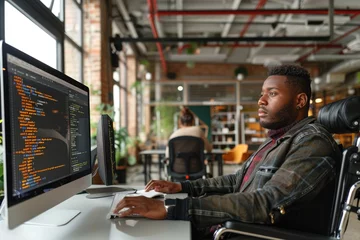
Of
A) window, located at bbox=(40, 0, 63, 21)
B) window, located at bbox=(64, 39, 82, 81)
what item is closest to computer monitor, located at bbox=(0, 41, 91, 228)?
window, located at bbox=(40, 0, 63, 21)

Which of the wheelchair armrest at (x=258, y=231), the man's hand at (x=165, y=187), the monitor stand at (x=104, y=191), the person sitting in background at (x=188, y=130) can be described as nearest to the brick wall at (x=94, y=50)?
the person sitting in background at (x=188, y=130)

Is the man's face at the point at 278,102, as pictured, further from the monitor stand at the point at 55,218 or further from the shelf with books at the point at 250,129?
the shelf with books at the point at 250,129

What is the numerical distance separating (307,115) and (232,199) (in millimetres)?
564

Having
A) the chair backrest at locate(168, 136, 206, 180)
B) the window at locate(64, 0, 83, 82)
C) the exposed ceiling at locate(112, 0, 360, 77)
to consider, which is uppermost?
the exposed ceiling at locate(112, 0, 360, 77)

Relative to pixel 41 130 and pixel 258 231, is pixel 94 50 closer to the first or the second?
pixel 41 130

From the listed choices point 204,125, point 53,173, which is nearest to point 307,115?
point 53,173

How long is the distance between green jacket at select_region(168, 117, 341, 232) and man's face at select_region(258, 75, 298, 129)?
0.42ft

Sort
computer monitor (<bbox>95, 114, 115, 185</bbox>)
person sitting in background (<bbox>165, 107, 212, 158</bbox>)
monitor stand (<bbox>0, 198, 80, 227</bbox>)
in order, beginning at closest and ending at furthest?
monitor stand (<bbox>0, 198, 80, 227</bbox>) → computer monitor (<bbox>95, 114, 115, 185</bbox>) → person sitting in background (<bbox>165, 107, 212, 158</bbox>)

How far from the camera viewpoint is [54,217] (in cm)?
117

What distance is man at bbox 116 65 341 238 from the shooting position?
1113 mm

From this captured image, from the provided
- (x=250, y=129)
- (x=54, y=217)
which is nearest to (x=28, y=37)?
(x=54, y=217)

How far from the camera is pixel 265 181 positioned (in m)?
1.27

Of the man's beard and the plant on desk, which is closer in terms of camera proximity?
the man's beard

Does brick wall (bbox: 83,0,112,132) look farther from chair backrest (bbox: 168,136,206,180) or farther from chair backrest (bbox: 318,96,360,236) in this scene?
chair backrest (bbox: 318,96,360,236)
